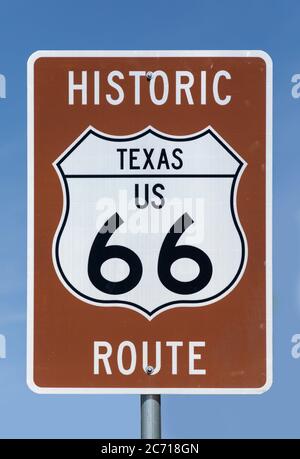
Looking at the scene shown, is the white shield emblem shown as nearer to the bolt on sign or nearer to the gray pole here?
the bolt on sign

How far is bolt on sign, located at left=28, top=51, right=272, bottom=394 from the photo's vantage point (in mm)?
2805

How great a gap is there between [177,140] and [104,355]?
30.4 inches

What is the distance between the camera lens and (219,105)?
2.86 m

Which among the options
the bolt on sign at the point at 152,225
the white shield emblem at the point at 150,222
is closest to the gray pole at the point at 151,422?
the bolt on sign at the point at 152,225

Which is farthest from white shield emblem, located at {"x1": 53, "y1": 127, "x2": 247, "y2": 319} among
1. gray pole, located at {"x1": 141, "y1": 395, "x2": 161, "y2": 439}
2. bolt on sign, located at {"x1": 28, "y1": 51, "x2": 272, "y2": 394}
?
gray pole, located at {"x1": 141, "y1": 395, "x2": 161, "y2": 439}

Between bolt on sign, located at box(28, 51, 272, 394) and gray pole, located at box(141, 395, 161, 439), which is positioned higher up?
bolt on sign, located at box(28, 51, 272, 394)

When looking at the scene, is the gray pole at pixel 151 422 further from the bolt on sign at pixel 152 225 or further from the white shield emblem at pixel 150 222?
the white shield emblem at pixel 150 222

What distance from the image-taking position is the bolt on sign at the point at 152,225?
9.20 ft

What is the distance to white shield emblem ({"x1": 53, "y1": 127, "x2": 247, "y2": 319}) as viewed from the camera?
2814 millimetres

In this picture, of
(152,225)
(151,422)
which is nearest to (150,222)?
(152,225)

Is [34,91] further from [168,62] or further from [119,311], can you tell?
[119,311]

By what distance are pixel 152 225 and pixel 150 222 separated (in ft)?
0.04
